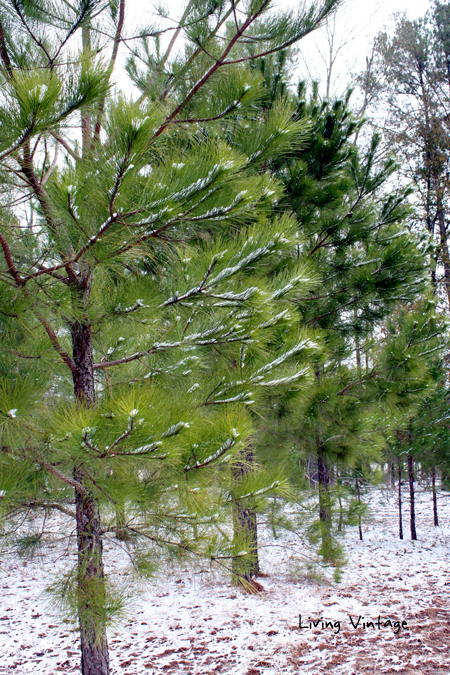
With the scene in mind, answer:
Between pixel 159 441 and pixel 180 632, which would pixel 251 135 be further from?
pixel 180 632

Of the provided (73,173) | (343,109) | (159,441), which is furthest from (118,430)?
(343,109)

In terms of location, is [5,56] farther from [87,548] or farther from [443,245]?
[443,245]

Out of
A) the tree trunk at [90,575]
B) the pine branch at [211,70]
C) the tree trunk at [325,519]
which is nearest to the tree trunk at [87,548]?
the tree trunk at [90,575]

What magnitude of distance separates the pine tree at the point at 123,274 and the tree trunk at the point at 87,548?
1 cm

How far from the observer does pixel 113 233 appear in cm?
180

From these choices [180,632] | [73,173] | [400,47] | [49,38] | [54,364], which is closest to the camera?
[73,173]

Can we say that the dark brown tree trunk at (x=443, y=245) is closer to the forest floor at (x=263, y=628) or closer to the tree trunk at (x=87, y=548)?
the forest floor at (x=263, y=628)

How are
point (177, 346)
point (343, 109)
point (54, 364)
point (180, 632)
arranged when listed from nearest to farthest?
point (177, 346) → point (54, 364) → point (180, 632) → point (343, 109)

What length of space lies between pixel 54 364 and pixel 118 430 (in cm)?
122

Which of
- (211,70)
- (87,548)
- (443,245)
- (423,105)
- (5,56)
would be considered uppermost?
(423,105)

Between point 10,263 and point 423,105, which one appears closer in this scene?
point 10,263

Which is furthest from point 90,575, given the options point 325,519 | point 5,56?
point 325,519

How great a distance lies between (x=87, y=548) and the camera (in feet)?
7.75

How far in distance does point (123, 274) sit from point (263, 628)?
4.01 metres
